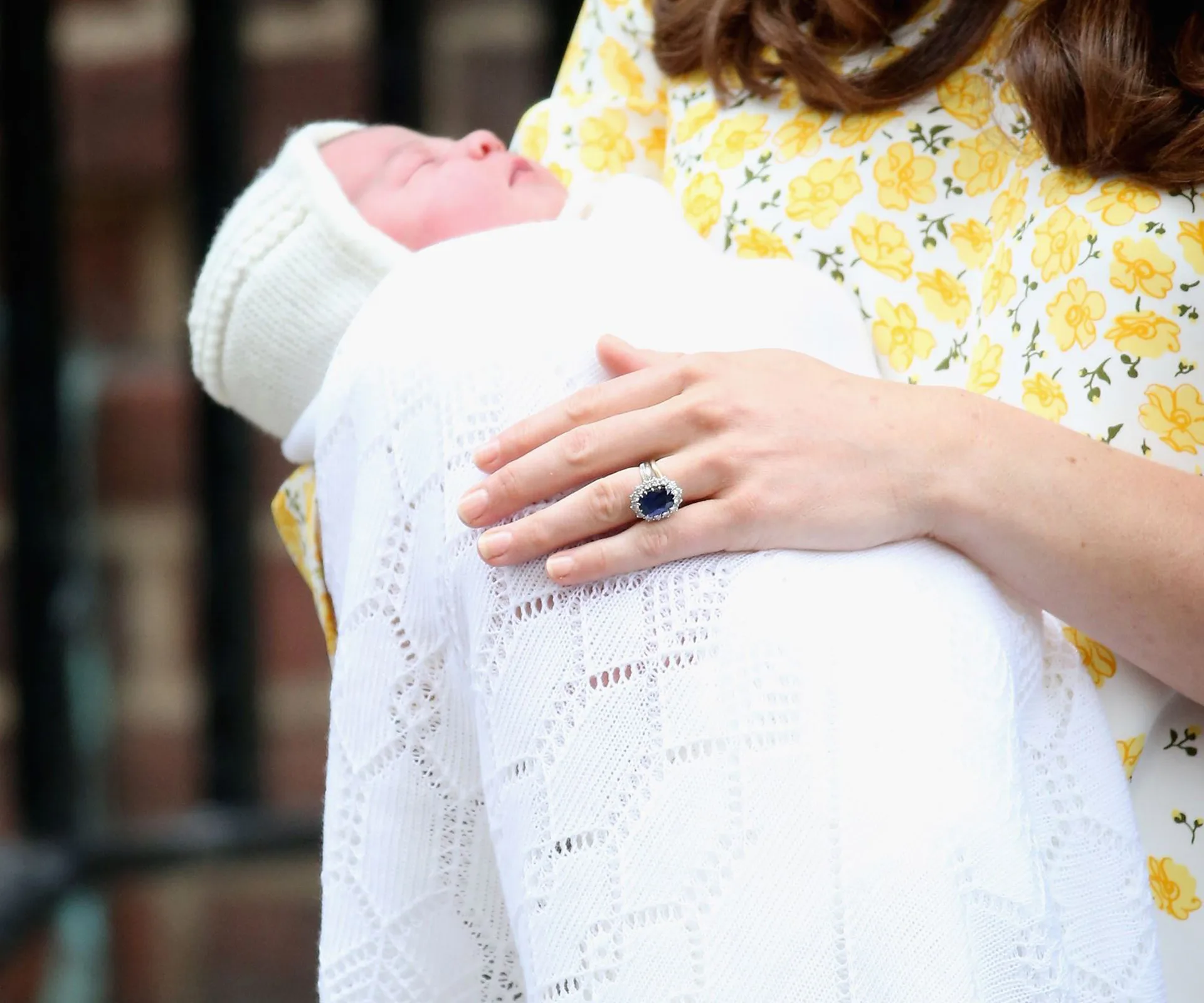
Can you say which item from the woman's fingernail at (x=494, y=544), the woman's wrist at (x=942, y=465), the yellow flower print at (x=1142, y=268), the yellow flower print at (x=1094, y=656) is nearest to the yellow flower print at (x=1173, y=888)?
the yellow flower print at (x=1094, y=656)

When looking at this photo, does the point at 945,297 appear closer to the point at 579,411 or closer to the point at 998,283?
the point at 998,283

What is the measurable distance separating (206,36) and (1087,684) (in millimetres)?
1444

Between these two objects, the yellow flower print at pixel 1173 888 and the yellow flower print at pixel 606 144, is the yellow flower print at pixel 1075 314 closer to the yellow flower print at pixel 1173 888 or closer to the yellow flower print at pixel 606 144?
the yellow flower print at pixel 1173 888

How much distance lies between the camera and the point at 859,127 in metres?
1.01

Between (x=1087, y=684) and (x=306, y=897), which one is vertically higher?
(x=1087, y=684)

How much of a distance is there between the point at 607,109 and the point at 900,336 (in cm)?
40

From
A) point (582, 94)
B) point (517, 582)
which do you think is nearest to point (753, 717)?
point (517, 582)

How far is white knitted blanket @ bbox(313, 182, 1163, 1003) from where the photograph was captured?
2.23 feet

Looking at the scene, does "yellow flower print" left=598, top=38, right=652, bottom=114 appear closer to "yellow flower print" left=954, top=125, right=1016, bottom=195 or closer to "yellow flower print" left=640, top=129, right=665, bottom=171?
"yellow flower print" left=640, top=129, right=665, bottom=171

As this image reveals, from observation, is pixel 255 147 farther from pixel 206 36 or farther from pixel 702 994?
pixel 702 994

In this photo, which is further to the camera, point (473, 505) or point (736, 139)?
point (736, 139)

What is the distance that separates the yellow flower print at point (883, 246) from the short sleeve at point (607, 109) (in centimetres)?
27

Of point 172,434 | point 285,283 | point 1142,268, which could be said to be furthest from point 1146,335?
point 172,434

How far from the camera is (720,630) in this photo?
0.71 m
